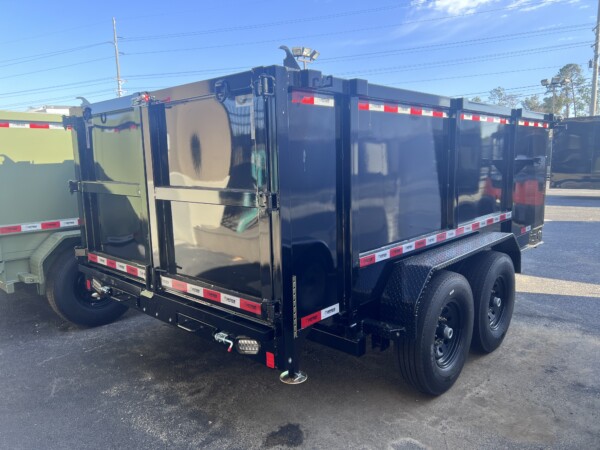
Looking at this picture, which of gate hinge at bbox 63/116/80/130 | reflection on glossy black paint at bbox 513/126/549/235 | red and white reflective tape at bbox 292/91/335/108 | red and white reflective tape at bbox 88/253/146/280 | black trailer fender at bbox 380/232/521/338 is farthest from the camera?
reflection on glossy black paint at bbox 513/126/549/235

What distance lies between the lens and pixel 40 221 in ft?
17.4

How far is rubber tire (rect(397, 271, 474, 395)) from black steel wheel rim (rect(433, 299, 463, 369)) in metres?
0.07

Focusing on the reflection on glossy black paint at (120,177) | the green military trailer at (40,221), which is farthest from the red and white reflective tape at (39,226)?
the reflection on glossy black paint at (120,177)

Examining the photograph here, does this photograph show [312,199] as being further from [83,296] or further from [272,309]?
[83,296]

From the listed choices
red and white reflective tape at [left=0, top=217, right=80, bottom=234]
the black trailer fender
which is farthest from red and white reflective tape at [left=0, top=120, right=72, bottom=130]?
the black trailer fender

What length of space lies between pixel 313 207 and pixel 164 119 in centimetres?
138

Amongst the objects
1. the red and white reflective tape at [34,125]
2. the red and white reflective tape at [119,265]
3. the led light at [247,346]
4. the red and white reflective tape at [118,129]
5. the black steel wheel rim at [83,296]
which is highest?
the red and white reflective tape at [34,125]

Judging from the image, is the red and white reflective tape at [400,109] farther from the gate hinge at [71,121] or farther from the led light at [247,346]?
the gate hinge at [71,121]

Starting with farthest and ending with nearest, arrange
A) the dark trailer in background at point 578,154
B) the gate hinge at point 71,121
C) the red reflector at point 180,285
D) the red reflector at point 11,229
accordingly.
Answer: the dark trailer in background at point 578,154 < the red reflector at point 11,229 < the gate hinge at point 71,121 < the red reflector at point 180,285

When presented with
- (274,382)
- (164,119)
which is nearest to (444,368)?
(274,382)

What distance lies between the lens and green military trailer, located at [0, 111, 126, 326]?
16.7 ft

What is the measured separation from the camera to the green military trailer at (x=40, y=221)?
16.7 feet

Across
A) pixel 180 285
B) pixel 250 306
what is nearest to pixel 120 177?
pixel 180 285

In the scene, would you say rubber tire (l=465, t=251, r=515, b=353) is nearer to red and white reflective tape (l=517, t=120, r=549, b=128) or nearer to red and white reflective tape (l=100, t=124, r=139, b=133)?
red and white reflective tape (l=517, t=120, r=549, b=128)
